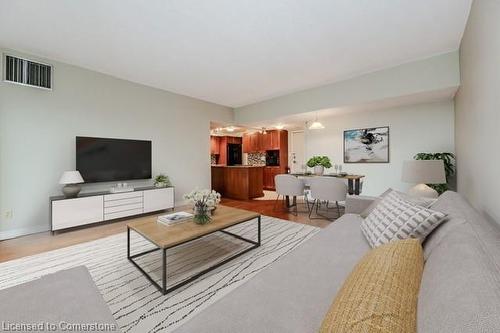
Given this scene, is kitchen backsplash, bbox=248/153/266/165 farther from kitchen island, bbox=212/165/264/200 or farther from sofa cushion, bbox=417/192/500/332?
sofa cushion, bbox=417/192/500/332

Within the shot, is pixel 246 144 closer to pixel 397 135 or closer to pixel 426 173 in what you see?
pixel 397 135

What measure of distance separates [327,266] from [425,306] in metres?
0.65

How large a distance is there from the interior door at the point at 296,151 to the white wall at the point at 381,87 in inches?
90.3

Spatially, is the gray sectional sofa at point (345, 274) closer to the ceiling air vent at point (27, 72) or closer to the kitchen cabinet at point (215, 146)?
the ceiling air vent at point (27, 72)

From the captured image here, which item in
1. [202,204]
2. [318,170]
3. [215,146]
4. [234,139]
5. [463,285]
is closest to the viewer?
[463,285]

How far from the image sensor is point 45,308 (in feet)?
3.10

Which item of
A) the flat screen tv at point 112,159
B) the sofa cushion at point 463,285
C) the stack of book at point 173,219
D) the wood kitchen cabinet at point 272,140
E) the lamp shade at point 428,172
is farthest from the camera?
the wood kitchen cabinet at point 272,140

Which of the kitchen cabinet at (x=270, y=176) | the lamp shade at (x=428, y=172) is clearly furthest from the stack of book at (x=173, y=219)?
the kitchen cabinet at (x=270, y=176)

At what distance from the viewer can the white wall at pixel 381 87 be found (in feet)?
10.0

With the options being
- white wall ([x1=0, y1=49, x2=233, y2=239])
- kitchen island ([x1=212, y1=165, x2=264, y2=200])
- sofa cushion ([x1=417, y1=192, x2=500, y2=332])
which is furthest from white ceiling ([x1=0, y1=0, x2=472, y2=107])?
kitchen island ([x1=212, y1=165, x2=264, y2=200])

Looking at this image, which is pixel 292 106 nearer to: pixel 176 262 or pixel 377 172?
pixel 377 172

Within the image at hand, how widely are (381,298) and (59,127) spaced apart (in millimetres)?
4420

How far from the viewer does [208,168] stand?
212 inches

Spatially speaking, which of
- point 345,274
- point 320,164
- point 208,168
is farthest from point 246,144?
point 345,274
